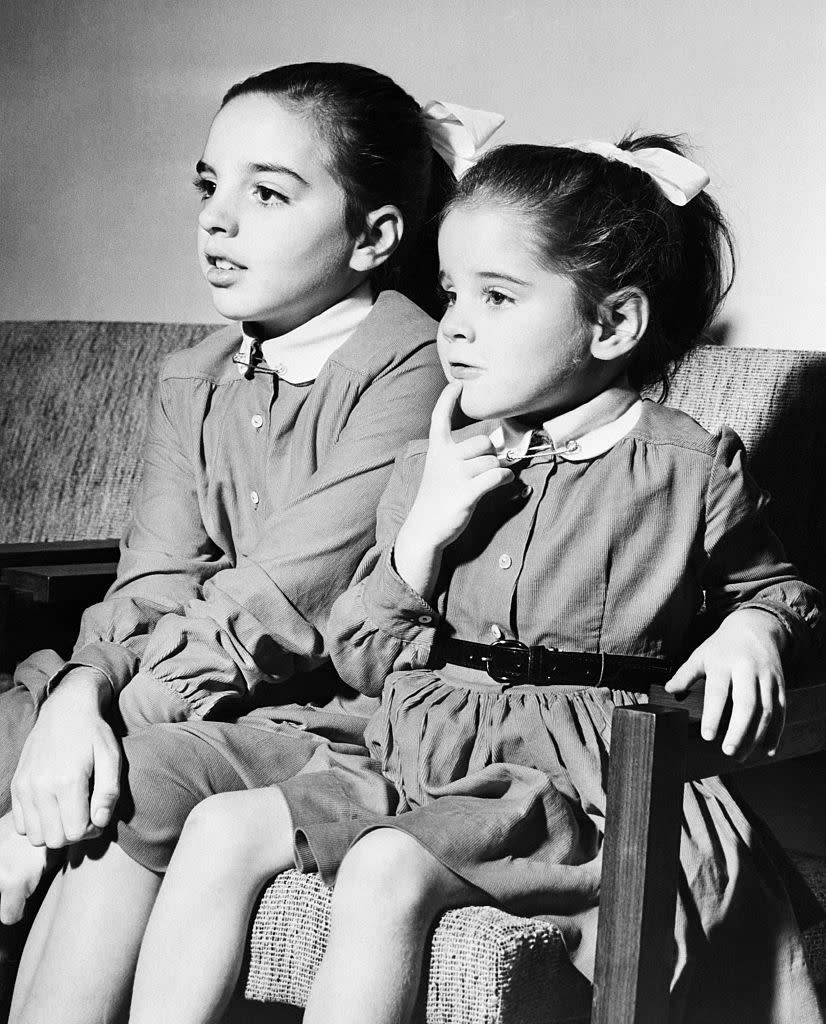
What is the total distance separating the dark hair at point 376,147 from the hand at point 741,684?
0.60 metres

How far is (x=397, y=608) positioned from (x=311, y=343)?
14.6 inches

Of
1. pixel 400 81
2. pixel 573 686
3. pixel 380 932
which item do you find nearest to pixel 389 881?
pixel 380 932

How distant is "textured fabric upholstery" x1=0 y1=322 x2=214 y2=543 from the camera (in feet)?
6.05

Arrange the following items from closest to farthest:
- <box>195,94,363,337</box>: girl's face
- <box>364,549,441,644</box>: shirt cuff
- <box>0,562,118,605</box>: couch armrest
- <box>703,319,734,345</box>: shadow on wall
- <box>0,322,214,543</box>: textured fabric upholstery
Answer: <box>364,549,441,644</box>: shirt cuff, <box>195,94,363,337</box>: girl's face, <box>0,562,118,605</box>: couch armrest, <box>703,319,734,345</box>: shadow on wall, <box>0,322,214,543</box>: textured fabric upholstery

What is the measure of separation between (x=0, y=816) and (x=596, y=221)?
0.76 meters

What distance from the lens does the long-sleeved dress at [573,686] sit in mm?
1034

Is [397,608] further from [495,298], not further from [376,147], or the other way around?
[376,147]

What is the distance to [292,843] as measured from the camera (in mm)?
1045

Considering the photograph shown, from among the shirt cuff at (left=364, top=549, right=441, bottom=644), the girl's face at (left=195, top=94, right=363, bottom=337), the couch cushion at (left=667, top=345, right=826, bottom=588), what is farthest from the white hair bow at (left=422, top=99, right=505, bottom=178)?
the shirt cuff at (left=364, top=549, right=441, bottom=644)

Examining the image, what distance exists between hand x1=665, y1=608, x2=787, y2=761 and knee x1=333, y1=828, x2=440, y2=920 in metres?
0.23

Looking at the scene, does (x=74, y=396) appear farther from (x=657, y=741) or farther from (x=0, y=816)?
(x=657, y=741)

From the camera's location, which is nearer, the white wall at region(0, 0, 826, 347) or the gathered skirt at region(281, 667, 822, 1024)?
the gathered skirt at region(281, 667, 822, 1024)

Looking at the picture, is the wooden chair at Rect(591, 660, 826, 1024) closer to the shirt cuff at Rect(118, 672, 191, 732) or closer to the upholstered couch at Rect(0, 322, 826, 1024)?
the upholstered couch at Rect(0, 322, 826, 1024)

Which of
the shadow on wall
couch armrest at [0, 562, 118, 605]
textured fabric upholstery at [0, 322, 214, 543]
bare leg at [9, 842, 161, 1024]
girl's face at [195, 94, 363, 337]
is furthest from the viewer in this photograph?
textured fabric upholstery at [0, 322, 214, 543]
